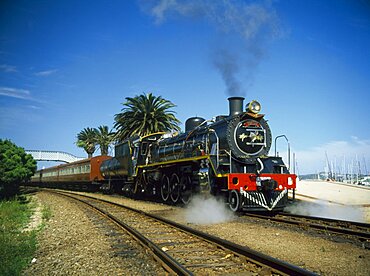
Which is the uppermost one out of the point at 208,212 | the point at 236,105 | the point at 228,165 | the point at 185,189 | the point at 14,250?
the point at 236,105

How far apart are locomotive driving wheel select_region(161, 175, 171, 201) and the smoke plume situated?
3307 millimetres

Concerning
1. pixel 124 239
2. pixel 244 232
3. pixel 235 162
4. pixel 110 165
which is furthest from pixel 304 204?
pixel 110 165

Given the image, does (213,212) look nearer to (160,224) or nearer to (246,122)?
(160,224)

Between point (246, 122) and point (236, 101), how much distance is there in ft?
3.59

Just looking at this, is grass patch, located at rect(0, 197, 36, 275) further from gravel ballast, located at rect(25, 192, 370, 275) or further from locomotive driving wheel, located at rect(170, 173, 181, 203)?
locomotive driving wheel, located at rect(170, 173, 181, 203)

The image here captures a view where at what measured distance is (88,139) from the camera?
56.7m

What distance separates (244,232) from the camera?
8711mm

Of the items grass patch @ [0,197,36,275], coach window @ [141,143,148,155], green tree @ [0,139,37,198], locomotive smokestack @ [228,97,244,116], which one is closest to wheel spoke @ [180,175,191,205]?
locomotive smokestack @ [228,97,244,116]

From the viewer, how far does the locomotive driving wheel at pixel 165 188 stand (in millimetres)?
16519

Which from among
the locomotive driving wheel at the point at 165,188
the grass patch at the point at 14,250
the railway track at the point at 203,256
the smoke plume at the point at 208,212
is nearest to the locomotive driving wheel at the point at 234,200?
the smoke plume at the point at 208,212

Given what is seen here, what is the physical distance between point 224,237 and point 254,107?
5.83 metres

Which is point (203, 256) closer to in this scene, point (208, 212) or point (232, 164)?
point (208, 212)

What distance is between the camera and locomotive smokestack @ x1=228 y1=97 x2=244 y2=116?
13142 mm

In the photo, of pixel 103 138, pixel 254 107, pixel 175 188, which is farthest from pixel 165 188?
pixel 103 138
